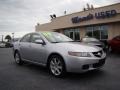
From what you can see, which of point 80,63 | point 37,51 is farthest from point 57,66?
point 37,51

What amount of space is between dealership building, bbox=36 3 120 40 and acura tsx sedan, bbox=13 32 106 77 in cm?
1317

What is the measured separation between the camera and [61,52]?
5.23m

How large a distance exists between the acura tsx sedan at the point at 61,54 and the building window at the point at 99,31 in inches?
574

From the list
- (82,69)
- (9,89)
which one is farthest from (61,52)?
(9,89)

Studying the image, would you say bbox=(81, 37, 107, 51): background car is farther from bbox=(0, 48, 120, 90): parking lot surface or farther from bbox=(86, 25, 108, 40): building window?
bbox=(86, 25, 108, 40): building window

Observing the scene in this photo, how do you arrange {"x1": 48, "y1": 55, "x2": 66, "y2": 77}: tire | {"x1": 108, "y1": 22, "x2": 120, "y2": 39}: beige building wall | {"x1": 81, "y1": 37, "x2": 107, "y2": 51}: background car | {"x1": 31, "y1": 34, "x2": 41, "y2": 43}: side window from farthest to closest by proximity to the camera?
1. {"x1": 108, "y1": 22, "x2": 120, "y2": 39}: beige building wall
2. {"x1": 81, "y1": 37, "x2": 107, "y2": 51}: background car
3. {"x1": 31, "y1": 34, "x2": 41, "y2": 43}: side window
4. {"x1": 48, "y1": 55, "x2": 66, "y2": 77}: tire

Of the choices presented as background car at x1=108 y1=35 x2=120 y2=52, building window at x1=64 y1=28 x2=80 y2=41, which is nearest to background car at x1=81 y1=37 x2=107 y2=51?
background car at x1=108 y1=35 x2=120 y2=52

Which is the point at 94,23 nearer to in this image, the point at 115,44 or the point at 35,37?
the point at 115,44

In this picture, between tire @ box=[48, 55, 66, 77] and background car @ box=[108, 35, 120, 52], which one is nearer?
tire @ box=[48, 55, 66, 77]

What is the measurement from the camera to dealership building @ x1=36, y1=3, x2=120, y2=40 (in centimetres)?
1820

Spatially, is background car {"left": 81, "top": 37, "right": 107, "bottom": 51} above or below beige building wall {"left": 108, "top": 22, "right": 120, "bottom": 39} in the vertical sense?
below

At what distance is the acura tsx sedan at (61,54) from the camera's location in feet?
16.2

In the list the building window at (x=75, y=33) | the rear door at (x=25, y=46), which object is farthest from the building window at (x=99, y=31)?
the rear door at (x=25, y=46)

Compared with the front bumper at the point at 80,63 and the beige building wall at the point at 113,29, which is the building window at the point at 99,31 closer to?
the beige building wall at the point at 113,29
